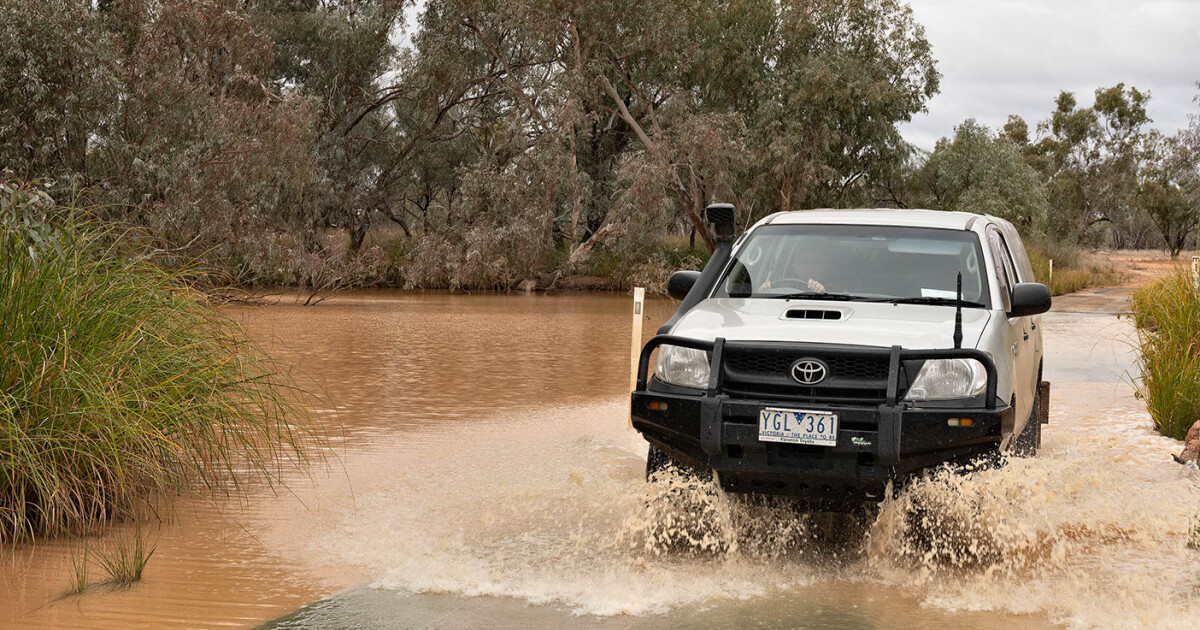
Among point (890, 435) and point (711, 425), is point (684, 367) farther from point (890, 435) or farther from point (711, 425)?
point (890, 435)

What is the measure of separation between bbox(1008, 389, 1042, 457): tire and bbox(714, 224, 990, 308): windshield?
1.00 metres

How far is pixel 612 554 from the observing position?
6598mm

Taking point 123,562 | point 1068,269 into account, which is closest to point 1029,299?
point 123,562

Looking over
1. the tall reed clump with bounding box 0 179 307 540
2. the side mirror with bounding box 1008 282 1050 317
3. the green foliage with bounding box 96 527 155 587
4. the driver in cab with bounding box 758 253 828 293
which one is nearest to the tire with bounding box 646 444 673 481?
the driver in cab with bounding box 758 253 828 293

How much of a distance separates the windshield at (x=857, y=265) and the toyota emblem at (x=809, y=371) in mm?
1157

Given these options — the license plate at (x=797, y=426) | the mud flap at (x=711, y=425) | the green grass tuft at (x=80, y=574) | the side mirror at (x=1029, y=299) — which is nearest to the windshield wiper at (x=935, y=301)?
the side mirror at (x=1029, y=299)

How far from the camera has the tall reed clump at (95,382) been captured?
6438mm

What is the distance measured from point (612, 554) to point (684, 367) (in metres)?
1.08

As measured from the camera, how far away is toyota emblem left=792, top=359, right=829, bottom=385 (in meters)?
6.08

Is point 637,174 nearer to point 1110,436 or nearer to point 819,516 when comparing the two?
point 1110,436

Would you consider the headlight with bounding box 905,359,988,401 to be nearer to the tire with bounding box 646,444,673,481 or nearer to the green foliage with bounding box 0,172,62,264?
the tire with bounding box 646,444,673,481

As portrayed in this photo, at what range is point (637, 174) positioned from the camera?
1507 inches

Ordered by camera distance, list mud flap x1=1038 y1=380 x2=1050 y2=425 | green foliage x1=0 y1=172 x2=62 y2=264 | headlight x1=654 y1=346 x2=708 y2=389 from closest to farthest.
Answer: headlight x1=654 y1=346 x2=708 y2=389 → green foliage x1=0 y1=172 x2=62 y2=264 → mud flap x1=1038 y1=380 x2=1050 y2=425

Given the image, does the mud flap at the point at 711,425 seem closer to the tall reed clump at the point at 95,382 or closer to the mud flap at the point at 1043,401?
the tall reed clump at the point at 95,382
